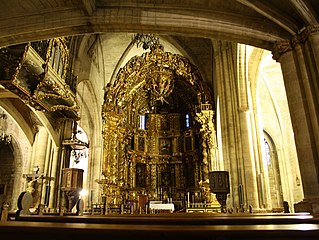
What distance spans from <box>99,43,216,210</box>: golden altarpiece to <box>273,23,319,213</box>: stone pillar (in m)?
10.3

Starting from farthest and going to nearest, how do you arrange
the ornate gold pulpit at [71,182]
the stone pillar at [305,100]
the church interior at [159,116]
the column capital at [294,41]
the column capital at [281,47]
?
1. the ornate gold pulpit at [71,182]
2. the column capital at [281,47]
3. the column capital at [294,41]
4. the stone pillar at [305,100]
5. the church interior at [159,116]

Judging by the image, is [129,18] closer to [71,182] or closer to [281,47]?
[281,47]

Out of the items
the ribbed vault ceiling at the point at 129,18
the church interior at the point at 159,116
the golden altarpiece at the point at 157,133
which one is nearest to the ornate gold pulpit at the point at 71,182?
the church interior at the point at 159,116

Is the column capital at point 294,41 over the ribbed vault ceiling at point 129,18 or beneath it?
beneath

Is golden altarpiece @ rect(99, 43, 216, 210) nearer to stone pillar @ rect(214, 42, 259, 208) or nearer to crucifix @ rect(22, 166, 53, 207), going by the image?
crucifix @ rect(22, 166, 53, 207)

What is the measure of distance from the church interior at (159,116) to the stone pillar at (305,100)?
0.07ft

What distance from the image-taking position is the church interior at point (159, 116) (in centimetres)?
368

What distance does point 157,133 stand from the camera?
21.9 meters

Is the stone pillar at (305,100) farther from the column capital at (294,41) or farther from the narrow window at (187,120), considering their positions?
the narrow window at (187,120)

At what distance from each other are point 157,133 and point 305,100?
1694 cm

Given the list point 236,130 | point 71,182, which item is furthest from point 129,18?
point 71,182

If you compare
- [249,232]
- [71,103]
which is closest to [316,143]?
[249,232]

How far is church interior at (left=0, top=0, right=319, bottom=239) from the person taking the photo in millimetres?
3676

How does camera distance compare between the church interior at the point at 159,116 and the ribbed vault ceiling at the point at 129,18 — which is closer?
the church interior at the point at 159,116
